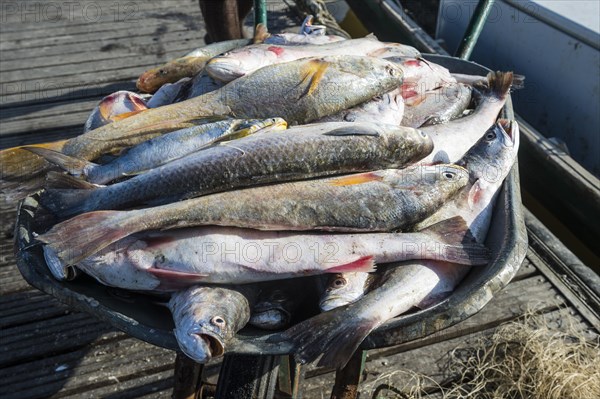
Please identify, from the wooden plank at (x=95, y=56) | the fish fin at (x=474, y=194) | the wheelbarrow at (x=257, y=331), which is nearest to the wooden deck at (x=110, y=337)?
the wooden plank at (x=95, y=56)

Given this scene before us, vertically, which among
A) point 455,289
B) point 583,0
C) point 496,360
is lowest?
point 496,360

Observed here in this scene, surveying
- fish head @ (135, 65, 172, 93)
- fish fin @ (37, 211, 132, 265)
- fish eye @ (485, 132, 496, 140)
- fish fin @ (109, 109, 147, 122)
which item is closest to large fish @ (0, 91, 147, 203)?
fish fin @ (109, 109, 147, 122)

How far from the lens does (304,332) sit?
1.41 metres

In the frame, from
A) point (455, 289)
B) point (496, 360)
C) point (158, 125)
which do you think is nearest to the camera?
point (455, 289)

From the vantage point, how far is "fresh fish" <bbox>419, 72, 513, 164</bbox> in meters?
2.14

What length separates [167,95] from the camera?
247 centimetres

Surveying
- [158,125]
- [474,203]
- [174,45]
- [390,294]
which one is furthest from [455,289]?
[174,45]

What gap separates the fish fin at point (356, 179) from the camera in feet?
5.89

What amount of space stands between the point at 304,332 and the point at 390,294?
0.30 metres

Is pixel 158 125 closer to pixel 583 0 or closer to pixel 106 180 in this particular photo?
pixel 106 180

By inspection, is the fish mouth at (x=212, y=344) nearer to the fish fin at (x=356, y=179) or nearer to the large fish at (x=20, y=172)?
the fish fin at (x=356, y=179)

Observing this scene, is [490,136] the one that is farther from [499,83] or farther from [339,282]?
[339,282]

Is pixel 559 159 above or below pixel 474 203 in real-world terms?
below

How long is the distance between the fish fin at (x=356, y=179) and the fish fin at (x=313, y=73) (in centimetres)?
47
